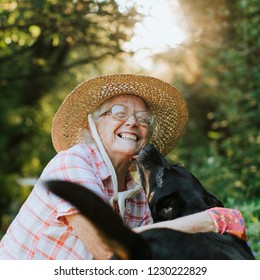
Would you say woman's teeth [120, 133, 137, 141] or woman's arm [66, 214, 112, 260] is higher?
woman's teeth [120, 133, 137, 141]

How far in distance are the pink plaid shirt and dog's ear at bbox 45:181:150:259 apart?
0.62 meters

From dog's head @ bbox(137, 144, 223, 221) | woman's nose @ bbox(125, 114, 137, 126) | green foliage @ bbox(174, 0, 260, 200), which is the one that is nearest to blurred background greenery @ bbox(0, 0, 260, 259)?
green foliage @ bbox(174, 0, 260, 200)

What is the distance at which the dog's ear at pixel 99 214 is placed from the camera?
161cm

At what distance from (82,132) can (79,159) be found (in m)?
0.72

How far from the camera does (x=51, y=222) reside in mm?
2393

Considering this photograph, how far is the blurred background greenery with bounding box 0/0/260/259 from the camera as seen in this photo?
15.4 ft

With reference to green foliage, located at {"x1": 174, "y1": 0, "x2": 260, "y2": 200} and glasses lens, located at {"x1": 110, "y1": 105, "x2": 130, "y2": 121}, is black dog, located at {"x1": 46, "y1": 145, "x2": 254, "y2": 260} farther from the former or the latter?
green foliage, located at {"x1": 174, "y1": 0, "x2": 260, "y2": 200}

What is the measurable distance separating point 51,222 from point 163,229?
765 mm

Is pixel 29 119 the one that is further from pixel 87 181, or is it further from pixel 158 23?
pixel 87 181

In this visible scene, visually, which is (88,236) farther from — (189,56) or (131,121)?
(189,56)

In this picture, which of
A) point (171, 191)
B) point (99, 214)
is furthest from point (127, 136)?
point (99, 214)

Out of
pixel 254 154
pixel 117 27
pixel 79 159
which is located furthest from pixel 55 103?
pixel 79 159

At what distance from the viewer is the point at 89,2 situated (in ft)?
15.8

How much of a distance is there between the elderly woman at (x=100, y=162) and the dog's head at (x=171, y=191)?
18 centimetres
